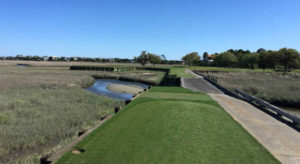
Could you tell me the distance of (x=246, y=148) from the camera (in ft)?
18.1

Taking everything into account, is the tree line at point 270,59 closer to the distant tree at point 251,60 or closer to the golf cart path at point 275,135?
the distant tree at point 251,60

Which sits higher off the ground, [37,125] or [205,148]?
[205,148]

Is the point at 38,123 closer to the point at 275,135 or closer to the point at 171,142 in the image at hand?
the point at 171,142

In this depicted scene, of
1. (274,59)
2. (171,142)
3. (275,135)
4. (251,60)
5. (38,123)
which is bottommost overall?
(38,123)

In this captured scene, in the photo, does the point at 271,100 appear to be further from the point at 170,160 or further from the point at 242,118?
the point at 170,160

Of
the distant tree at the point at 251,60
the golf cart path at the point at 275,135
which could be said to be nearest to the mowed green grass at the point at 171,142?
the golf cart path at the point at 275,135

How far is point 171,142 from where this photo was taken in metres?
5.71

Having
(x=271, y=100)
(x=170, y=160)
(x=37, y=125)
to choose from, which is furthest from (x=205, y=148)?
(x=271, y=100)

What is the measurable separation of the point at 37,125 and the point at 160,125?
24.7ft

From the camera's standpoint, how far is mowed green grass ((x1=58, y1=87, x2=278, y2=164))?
15.9ft

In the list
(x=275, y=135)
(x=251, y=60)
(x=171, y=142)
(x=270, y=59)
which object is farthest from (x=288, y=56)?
(x=171, y=142)

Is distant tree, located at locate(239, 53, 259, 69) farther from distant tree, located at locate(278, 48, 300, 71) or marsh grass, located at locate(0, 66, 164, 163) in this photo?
marsh grass, located at locate(0, 66, 164, 163)

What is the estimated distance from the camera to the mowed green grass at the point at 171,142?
4.86 metres

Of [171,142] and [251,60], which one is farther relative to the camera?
[251,60]
